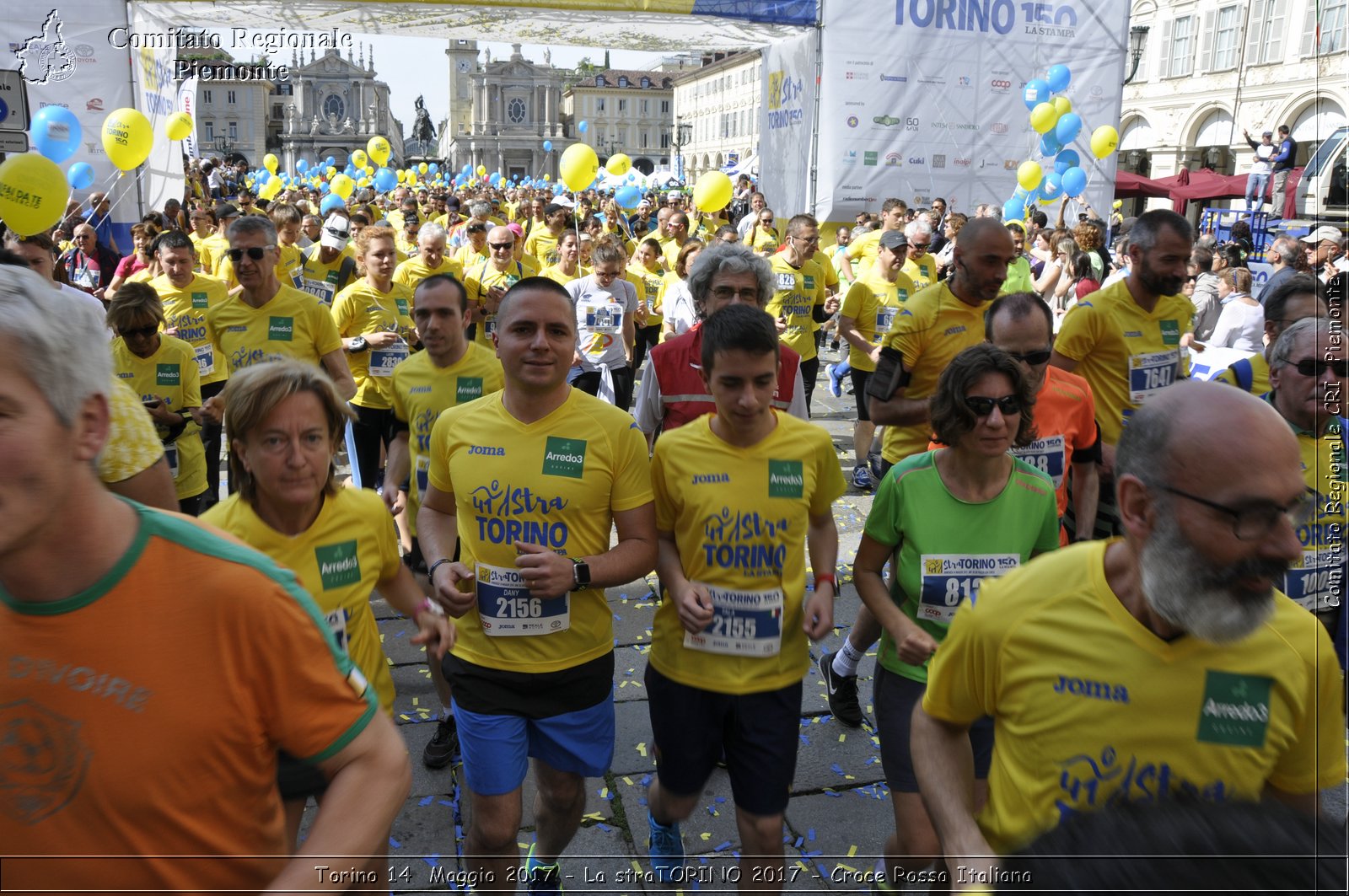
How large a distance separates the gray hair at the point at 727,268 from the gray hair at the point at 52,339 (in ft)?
10.5

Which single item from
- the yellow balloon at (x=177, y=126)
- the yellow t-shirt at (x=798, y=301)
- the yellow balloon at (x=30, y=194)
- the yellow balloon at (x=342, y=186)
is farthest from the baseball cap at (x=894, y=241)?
the yellow balloon at (x=342, y=186)

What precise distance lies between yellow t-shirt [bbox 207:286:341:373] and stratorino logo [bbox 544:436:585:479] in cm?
291

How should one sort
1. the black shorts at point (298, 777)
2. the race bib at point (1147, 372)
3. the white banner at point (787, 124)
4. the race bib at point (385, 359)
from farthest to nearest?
the white banner at point (787, 124) < the race bib at point (385, 359) < the race bib at point (1147, 372) < the black shorts at point (298, 777)

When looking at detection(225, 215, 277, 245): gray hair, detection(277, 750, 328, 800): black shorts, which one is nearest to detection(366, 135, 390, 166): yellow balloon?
detection(225, 215, 277, 245): gray hair

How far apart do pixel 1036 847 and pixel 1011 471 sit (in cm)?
193

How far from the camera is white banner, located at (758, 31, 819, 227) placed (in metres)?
14.4

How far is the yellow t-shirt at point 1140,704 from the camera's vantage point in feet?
5.15

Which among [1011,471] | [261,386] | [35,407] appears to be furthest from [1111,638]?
[261,386]

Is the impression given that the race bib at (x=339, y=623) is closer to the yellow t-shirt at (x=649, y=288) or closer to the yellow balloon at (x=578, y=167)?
the yellow t-shirt at (x=649, y=288)

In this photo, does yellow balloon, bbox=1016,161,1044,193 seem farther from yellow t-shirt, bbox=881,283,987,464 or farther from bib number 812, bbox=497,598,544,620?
bib number 812, bbox=497,598,544,620

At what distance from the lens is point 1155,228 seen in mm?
4438

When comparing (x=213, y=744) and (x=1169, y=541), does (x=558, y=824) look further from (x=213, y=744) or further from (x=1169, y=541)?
(x=1169, y=541)

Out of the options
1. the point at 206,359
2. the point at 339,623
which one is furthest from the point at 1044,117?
the point at 339,623

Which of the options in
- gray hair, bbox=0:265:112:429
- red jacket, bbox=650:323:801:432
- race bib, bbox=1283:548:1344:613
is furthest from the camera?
red jacket, bbox=650:323:801:432
